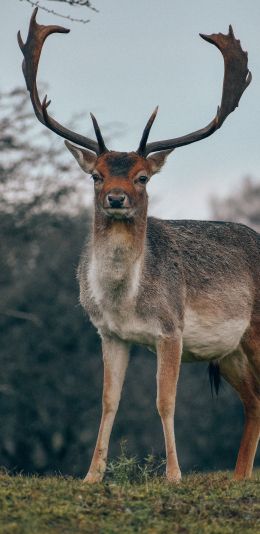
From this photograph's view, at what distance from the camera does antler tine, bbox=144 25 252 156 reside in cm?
1213

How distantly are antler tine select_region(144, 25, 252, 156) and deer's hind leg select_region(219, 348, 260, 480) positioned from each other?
2.51 metres

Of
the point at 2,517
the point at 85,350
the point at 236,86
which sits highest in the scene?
the point at 236,86

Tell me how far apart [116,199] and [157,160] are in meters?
1.21

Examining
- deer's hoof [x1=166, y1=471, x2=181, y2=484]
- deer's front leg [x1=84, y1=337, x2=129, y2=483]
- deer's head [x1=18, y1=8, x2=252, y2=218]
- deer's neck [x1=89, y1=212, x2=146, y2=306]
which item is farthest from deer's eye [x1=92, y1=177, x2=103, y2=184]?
deer's hoof [x1=166, y1=471, x2=181, y2=484]

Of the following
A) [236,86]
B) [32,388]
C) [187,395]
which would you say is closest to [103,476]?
[236,86]

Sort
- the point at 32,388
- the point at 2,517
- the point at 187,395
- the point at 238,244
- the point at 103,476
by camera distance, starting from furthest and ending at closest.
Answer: the point at 187,395 < the point at 32,388 < the point at 238,244 < the point at 103,476 < the point at 2,517

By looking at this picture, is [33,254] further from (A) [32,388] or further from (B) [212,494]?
(B) [212,494]

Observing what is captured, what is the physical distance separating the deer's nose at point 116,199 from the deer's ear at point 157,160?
3.21 ft

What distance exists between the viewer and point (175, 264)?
39.8 ft

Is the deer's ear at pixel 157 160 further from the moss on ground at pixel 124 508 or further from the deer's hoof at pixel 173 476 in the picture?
the moss on ground at pixel 124 508

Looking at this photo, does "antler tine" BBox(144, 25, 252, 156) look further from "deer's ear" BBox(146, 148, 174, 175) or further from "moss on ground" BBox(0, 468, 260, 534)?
"moss on ground" BBox(0, 468, 260, 534)

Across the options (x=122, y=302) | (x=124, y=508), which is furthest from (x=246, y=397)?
(x=124, y=508)

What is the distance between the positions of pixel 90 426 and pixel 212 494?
72.4ft

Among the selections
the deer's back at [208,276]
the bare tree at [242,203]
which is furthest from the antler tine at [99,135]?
the bare tree at [242,203]
